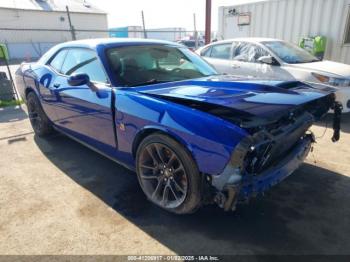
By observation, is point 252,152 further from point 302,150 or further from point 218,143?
point 302,150

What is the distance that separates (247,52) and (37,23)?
1144 inches

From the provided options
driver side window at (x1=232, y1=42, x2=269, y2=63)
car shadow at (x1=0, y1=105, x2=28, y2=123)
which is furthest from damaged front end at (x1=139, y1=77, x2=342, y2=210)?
car shadow at (x1=0, y1=105, x2=28, y2=123)

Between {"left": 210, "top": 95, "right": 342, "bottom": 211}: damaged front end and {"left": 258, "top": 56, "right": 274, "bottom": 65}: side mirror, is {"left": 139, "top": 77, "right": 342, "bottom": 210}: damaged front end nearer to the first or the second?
{"left": 210, "top": 95, "right": 342, "bottom": 211}: damaged front end

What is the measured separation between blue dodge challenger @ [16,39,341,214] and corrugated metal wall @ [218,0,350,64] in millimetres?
5741

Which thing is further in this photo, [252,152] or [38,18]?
[38,18]

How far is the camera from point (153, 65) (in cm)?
344

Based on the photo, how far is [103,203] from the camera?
3.04 m

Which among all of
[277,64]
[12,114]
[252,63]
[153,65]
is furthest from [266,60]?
[12,114]

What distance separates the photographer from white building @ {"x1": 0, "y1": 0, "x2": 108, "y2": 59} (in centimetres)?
2467

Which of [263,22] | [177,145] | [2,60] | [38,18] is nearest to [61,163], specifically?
[177,145]

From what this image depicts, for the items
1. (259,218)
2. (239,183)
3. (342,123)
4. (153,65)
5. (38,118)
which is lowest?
(342,123)

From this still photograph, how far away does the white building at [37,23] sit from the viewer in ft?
80.9

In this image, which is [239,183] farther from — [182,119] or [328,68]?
[328,68]

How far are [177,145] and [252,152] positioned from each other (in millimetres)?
603
